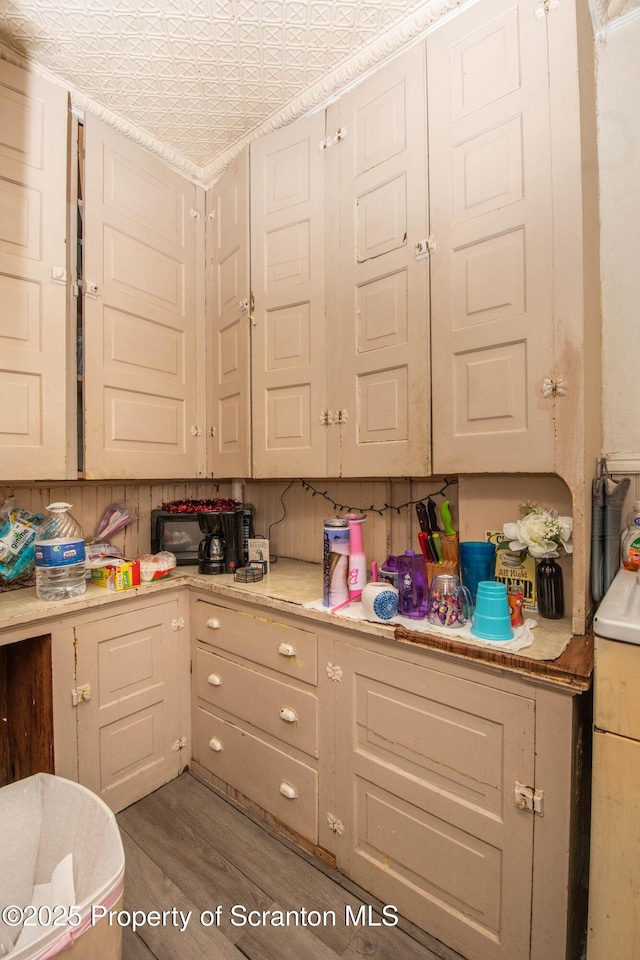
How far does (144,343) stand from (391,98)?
1.32m

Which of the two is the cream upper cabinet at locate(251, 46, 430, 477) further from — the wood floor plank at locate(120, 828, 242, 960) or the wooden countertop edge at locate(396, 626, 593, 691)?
the wood floor plank at locate(120, 828, 242, 960)

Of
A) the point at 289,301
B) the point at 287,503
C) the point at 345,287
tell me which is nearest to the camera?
the point at 345,287

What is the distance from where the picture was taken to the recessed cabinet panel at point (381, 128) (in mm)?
1479

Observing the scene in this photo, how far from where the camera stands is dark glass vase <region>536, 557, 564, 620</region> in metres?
1.27

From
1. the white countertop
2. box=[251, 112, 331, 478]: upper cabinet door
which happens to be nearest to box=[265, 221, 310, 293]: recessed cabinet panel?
box=[251, 112, 331, 478]: upper cabinet door

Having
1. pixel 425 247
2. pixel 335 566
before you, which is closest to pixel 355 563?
pixel 335 566

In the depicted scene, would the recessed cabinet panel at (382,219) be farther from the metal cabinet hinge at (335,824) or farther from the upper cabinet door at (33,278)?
the metal cabinet hinge at (335,824)

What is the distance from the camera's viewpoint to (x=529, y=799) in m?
1.02

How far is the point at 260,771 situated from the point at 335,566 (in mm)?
842

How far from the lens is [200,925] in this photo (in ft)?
4.08

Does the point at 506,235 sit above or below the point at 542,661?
above

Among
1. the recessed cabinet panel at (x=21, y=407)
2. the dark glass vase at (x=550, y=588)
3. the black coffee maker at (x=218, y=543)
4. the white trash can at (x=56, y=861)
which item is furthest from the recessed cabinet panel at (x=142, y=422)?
the dark glass vase at (x=550, y=588)

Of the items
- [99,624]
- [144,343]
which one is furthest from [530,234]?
[99,624]

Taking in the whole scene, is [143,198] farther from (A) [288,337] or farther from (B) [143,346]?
(A) [288,337]
